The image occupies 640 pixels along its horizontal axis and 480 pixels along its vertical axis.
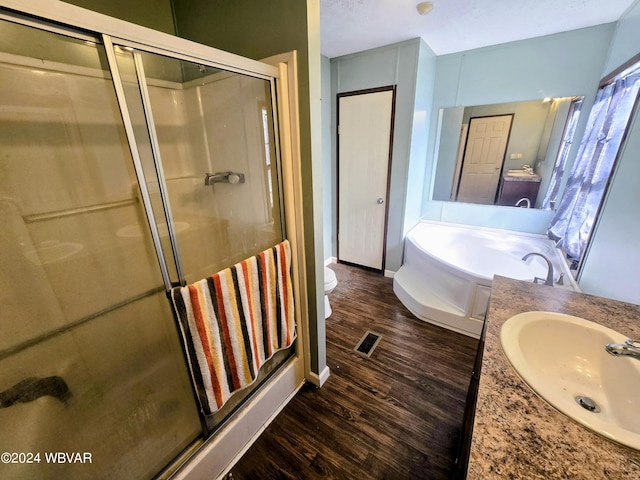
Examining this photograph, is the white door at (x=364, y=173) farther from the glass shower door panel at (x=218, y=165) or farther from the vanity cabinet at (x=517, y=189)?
the glass shower door panel at (x=218, y=165)

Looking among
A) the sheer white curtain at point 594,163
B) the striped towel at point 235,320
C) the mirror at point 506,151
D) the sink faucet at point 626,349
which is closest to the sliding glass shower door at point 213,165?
the striped towel at point 235,320

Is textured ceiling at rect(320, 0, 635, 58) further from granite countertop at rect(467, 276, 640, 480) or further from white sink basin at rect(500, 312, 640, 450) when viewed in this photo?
granite countertop at rect(467, 276, 640, 480)

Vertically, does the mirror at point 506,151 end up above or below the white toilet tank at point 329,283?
above

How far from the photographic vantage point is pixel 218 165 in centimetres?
143

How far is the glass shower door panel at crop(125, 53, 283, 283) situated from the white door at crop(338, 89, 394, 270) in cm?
173

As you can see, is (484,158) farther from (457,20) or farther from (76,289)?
(76,289)

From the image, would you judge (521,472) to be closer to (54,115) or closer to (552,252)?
(54,115)

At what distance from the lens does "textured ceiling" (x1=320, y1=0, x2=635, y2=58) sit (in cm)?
169

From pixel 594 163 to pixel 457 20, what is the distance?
1.47m

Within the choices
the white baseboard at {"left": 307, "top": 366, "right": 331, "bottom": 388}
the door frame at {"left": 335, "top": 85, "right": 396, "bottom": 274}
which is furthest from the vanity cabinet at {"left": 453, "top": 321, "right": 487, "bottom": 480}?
the door frame at {"left": 335, "top": 85, "right": 396, "bottom": 274}

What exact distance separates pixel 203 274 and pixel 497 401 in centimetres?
124

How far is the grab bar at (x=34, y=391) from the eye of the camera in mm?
856

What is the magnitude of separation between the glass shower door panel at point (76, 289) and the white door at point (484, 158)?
308 centimetres

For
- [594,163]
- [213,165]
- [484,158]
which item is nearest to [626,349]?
[594,163]
